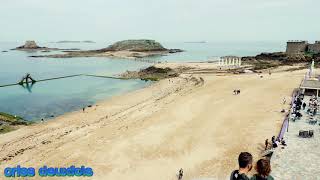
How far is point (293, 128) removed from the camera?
2433 centimetres

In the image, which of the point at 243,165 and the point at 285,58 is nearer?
the point at 243,165

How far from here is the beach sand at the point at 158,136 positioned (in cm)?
2077

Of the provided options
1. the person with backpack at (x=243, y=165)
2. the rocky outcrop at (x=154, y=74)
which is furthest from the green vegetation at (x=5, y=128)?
the rocky outcrop at (x=154, y=74)

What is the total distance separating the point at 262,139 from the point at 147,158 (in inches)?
300

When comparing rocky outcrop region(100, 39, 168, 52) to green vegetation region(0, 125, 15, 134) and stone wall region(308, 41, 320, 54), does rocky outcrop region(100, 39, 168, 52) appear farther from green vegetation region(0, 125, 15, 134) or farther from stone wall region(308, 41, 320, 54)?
green vegetation region(0, 125, 15, 134)

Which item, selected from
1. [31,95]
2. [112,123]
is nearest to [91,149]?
[112,123]

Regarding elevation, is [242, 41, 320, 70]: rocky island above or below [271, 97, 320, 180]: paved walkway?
above

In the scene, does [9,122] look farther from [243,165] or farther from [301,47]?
[301,47]

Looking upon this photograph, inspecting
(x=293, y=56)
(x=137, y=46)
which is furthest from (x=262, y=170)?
(x=137, y=46)

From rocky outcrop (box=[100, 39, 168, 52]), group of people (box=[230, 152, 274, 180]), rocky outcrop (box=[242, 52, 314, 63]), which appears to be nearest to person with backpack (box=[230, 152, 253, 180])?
group of people (box=[230, 152, 274, 180])

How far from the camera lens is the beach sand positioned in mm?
20766

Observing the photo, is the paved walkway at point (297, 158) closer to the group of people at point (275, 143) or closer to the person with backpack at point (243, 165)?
the group of people at point (275, 143)

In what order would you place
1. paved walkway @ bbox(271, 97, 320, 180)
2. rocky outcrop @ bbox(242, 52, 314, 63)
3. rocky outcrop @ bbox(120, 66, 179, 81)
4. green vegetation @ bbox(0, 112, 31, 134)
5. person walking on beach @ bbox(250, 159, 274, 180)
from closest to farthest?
1. person walking on beach @ bbox(250, 159, 274, 180)
2. paved walkway @ bbox(271, 97, 320, 180)
3. green vegetation @ bbox(0, 112, 31, 134)
4. rocky outcrop @ bbox(120, 66, 179, 81)
5. rocky outcrop @ bbox(242, 52, 314, 63)

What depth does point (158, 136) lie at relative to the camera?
25.6m
